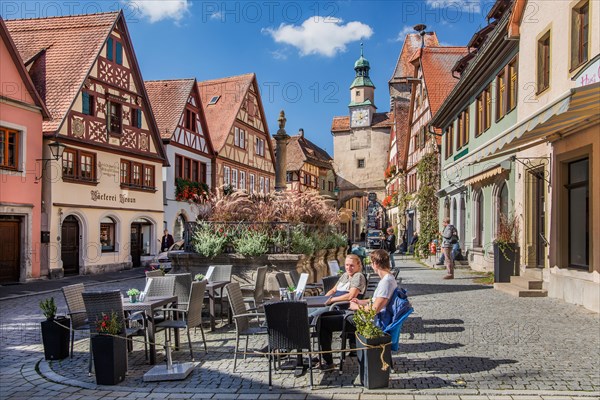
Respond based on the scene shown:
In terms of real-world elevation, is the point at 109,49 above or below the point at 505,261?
above

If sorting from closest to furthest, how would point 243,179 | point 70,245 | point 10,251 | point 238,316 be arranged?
point 238,316 → point 10,251 → point 70,245 → point 243,179

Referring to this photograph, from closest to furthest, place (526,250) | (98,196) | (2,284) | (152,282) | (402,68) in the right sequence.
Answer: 1. (152,282)
2. (526,250)
3. (2,284)
4. (98,196)
5. (402,68)

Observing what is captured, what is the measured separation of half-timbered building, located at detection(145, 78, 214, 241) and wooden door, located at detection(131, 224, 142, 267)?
2.33 metres

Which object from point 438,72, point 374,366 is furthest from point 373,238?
point 374,366

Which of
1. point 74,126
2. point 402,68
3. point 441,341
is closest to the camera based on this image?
point 441,341

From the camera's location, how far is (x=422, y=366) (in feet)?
23.1

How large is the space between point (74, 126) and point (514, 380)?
19.3m

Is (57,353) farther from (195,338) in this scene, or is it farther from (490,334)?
(490,334)

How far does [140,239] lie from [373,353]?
22.6 meters

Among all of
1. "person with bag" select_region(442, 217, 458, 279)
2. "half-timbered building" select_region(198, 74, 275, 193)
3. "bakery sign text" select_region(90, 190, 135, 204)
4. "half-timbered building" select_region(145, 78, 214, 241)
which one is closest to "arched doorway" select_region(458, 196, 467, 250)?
"person with bag" select_region(442, 217, 458, 279)

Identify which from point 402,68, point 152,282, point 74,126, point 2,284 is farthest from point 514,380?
point 402,68

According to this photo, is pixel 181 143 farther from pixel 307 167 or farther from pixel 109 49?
pixel 307 167

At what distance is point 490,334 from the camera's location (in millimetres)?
8914

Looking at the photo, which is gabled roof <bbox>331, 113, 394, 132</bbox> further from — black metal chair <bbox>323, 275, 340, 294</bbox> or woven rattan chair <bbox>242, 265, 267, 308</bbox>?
black metal chair <bbox>323, 275, 340, 294</bbox>
